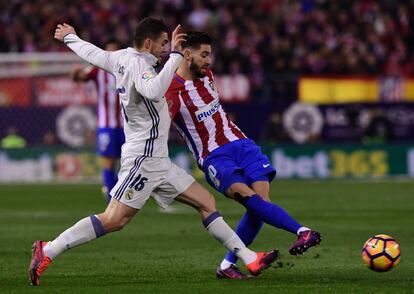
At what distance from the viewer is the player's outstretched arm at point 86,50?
352 inches

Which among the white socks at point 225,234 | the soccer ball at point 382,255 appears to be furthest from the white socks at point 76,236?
the soccer ball at point 382,255

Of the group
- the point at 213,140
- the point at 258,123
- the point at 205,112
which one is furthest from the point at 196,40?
the point at 258,123

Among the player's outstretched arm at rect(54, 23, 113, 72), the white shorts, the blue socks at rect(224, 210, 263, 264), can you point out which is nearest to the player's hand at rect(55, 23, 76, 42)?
the player's outstretched arm at rect(54, 23, 113, 72)

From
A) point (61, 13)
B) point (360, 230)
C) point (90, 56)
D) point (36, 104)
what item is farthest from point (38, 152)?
point (90, 56)

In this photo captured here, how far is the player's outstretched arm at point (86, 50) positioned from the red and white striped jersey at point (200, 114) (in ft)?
2.44

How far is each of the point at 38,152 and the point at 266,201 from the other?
1596cm

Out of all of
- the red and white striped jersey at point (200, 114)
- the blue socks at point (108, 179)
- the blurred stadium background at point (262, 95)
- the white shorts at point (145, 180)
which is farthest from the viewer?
the blurred stadium background at point (262, 95)

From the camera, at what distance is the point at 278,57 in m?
28.1

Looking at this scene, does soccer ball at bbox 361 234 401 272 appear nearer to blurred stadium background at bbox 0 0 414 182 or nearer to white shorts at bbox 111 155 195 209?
white shorts at bbox 111 155 195 209

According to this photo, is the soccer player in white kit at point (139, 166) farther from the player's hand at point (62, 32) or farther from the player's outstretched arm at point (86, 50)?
the player's hand at point (62, 32)

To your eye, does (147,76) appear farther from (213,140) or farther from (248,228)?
(248,228)

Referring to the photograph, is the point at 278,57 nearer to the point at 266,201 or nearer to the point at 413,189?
the point at 413,189

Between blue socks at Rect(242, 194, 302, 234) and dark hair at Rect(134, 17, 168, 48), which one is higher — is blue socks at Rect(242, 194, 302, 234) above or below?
below

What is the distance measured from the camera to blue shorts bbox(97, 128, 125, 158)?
51.2ft
